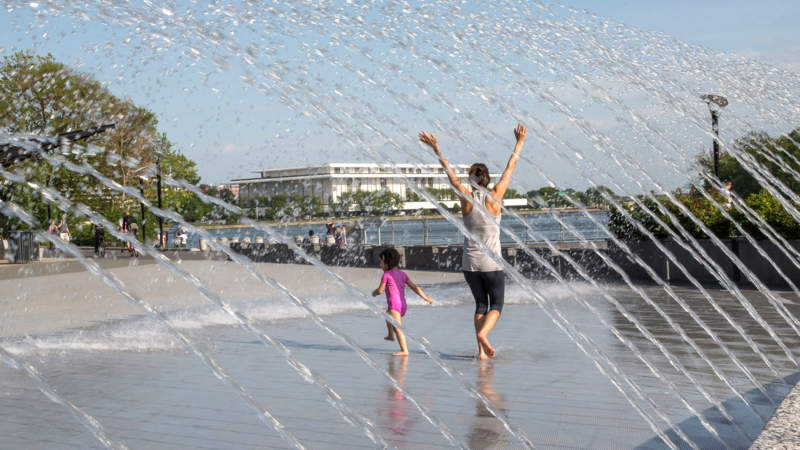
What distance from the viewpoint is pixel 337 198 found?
36156mm

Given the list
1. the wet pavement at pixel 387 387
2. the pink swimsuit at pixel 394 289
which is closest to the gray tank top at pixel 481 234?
the wet pavement at pixel 387 387

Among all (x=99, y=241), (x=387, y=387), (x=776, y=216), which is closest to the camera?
(x=387, y=387)

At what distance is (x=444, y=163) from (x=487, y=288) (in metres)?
1.15

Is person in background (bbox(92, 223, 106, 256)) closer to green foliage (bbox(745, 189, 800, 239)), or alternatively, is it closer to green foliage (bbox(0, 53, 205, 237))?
green foliage (bbox(0, 53, 205, 237))

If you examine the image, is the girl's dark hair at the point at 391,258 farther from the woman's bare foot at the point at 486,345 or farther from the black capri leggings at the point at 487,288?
the woman's bare foot at the point at 486,345

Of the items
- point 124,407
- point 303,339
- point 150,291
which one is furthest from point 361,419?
point 150,291

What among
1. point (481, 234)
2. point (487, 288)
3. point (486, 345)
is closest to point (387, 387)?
point (486, 345)

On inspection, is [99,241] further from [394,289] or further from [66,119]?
[394,289]

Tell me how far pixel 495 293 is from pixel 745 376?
2.06 metres

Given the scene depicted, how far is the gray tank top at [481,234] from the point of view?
7.21m

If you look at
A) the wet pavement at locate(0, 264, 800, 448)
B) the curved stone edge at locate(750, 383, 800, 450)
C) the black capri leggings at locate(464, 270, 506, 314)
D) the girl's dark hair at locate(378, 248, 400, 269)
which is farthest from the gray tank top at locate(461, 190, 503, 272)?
the curved stone edge at locate(750, 383, 800, 450)

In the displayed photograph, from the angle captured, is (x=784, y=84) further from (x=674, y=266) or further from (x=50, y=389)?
(x=50, y=389)

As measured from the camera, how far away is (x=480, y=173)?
23.9ft

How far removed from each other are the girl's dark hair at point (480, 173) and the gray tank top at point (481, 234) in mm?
108
